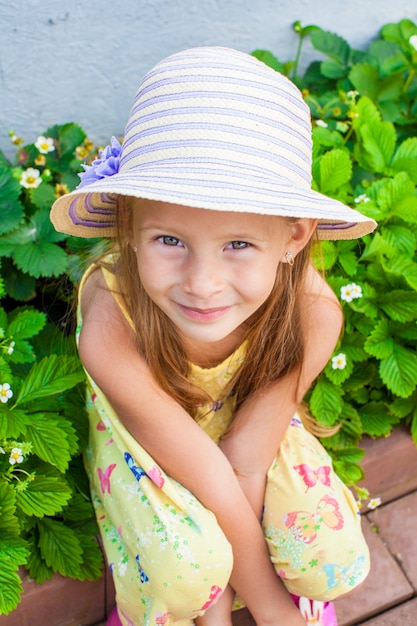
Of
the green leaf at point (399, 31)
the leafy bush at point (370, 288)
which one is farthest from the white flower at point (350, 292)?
the green leaf at point (399, 31)

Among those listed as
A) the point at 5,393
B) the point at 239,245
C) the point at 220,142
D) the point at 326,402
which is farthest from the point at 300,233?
the point at 5,393

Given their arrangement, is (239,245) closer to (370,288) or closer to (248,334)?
(248,334)

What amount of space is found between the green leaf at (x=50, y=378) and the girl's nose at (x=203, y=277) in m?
0.50

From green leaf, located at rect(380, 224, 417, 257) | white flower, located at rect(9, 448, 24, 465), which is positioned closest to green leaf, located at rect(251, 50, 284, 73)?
green leaf, located at rect(380, 224, 417, 257)

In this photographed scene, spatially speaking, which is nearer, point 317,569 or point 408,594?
point 317,569

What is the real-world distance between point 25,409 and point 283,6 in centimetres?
166

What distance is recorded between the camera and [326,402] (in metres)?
1.85

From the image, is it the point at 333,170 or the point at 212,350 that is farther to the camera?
the point at 333,170

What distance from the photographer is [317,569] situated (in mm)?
1578

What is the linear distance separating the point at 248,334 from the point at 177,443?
11.8 inches

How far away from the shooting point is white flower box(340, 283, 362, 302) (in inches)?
73.0

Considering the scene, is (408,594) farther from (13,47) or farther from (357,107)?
(13,47)

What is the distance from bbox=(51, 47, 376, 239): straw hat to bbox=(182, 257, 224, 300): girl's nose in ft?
0.58

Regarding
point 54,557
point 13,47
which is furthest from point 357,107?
point 54,557
